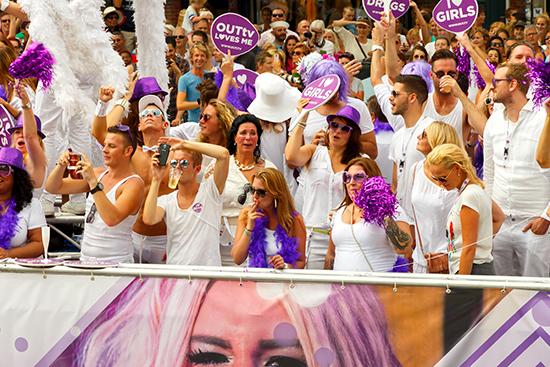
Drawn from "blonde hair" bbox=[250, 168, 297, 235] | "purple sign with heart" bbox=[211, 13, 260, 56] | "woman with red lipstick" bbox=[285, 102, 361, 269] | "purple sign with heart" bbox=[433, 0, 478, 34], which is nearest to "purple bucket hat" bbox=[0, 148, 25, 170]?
"blonde hair" bbox=[250, 168, 297, 235]

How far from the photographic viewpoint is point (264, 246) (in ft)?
11.5

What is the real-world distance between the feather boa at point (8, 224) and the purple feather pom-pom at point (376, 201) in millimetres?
1996

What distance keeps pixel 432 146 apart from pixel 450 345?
1417 millimetres

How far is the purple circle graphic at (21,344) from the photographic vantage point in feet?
9.17

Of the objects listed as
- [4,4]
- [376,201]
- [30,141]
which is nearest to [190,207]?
[376,201]

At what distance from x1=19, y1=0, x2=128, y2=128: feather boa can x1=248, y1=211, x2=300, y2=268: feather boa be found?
1.80 metres

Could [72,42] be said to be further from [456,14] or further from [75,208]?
[456,14]

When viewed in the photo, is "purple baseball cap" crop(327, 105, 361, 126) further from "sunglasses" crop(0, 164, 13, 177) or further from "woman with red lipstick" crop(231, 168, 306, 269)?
"sunglasses" crop(0, 164, 13, 177)

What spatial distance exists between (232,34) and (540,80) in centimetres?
308

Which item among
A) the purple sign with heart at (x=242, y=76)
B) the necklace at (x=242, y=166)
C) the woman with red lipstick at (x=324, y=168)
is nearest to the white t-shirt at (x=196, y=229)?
the necklace at (x=242, y=166)

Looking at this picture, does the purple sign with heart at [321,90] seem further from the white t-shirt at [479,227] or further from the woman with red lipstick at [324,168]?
the white t-shirt at [479,227]

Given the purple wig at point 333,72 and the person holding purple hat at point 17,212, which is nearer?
the person holding purple hat at point 17,212

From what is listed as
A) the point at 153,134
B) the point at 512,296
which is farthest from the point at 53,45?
the point at 512,296

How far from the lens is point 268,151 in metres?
4.70
